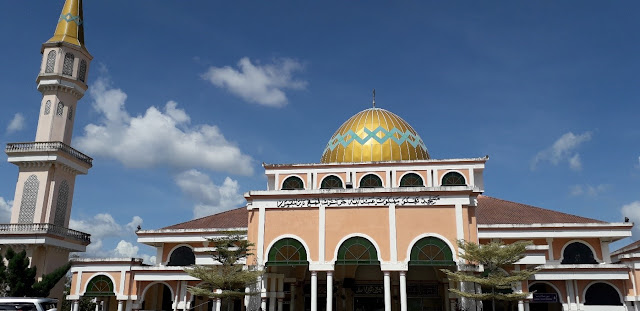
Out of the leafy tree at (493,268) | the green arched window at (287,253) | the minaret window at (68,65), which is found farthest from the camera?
the minaret window at (68,65)

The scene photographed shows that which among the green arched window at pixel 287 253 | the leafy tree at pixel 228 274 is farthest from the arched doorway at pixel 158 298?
the green arched window at pixel 287 253

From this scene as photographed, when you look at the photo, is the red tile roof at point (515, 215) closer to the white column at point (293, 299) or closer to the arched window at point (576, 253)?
the arched window at point (576, 253)

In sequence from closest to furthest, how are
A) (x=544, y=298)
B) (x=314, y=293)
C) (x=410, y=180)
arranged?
(x=314, y=293) < (x=544, y=298) < (x=410, y=180)

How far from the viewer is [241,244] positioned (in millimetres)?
24656

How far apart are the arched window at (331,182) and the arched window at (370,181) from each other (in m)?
1.60

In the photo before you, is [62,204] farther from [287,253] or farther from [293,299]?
[287,253]

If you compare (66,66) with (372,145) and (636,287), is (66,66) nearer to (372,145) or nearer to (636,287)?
(372,145)

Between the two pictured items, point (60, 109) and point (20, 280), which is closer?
point (20, 280)

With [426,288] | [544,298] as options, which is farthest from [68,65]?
[544,298]

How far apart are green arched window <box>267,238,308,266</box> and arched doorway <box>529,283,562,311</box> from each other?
12.2 m

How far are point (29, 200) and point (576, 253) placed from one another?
33.8m

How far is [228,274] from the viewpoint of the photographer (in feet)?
77.0

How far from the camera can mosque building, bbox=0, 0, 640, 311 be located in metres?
25.4

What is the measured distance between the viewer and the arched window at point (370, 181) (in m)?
34.3
